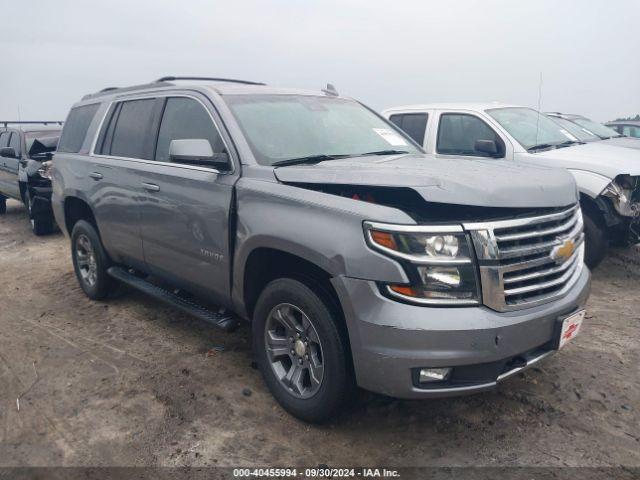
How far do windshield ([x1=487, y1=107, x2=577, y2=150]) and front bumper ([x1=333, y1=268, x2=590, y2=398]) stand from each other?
404cm

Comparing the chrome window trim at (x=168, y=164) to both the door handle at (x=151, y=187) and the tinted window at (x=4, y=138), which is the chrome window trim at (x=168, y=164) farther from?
the tinted window at (x=4, y=138)

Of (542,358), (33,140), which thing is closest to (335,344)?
(542,358)

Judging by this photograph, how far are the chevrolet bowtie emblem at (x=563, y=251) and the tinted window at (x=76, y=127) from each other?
13.8 ft

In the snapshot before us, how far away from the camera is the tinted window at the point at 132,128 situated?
4.36 metres

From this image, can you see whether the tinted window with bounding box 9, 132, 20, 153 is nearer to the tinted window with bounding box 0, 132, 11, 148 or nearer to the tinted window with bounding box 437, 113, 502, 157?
the tinted window with bounding box 0, 132, 11, 148

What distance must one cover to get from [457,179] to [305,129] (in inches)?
54.5

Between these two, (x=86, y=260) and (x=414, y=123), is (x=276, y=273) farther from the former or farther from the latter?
(x=414, y=123)

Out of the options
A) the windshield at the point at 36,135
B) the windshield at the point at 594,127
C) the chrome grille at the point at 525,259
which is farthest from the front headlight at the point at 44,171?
the windshield at the point at 594,127

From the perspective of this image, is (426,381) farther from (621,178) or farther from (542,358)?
(621,178)

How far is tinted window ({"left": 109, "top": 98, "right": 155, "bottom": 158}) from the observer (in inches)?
172

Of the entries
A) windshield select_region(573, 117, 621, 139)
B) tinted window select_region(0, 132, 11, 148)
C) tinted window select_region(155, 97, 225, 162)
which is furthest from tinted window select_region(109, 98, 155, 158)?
Result: windshield select_region(573, 117, 621, 139)

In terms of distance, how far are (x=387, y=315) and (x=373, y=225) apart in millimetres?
422

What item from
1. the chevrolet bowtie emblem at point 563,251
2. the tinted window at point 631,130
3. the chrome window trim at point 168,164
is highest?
the chrome window trim at point 168,164

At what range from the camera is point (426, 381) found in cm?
262
